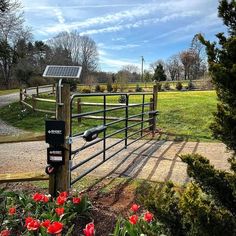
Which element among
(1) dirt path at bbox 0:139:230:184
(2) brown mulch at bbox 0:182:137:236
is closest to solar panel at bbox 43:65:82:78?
(2) brown mulch at bbox 0:182:137:236

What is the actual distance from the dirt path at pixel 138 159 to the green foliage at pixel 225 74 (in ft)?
9.69

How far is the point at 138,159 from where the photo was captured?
6.00 meters

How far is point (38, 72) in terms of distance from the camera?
44.9 m

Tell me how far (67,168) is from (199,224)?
2.02 meters

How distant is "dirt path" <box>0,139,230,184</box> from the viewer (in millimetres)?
5066

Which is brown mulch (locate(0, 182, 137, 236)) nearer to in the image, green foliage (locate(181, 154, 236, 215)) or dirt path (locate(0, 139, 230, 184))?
dirt path (locate(0, 139, 230, 184))

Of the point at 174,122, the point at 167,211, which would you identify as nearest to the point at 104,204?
the point at 167,211

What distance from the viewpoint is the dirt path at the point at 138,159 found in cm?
507

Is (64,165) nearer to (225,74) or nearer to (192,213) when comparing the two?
(192,213)

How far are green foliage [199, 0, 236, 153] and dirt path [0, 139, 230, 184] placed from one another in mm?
2953

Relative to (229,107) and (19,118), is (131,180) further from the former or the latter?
(19,118)

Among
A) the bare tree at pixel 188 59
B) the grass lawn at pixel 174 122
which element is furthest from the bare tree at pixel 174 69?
the grass lawn at pixel 174 122

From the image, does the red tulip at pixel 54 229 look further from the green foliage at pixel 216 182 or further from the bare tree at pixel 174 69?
the bare tree at pixel 174 69

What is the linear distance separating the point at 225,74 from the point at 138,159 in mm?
4460
